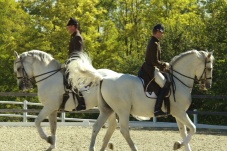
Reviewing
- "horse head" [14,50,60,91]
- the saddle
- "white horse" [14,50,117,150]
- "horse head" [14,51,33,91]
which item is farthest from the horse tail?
"horse head" [14,51,33,91]

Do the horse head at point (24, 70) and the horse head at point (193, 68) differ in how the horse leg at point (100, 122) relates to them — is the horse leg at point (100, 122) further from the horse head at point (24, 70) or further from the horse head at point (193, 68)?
the horse head at point (24, 70)

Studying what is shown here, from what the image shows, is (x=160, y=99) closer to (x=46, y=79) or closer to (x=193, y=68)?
(x=193, y=68)

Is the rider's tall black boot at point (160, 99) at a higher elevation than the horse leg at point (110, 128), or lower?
higher

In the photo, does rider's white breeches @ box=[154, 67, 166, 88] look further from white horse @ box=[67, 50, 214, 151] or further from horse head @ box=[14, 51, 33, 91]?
horse head @ box=[14, 51, 33, 91]

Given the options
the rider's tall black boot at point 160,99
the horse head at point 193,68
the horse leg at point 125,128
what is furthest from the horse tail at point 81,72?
the horse head at point 193,68

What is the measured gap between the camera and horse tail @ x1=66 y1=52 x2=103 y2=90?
442 inches

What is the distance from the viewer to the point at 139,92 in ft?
35.9

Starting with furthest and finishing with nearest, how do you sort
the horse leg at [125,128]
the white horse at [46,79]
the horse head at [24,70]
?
the horse head at [24,70] < the white horse at [46,79] < the horse leg at [125,128]

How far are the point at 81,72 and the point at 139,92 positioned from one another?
1.24 meters

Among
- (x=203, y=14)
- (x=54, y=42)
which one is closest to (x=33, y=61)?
(x=54, y=42)

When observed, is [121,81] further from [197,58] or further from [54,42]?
[54,42]

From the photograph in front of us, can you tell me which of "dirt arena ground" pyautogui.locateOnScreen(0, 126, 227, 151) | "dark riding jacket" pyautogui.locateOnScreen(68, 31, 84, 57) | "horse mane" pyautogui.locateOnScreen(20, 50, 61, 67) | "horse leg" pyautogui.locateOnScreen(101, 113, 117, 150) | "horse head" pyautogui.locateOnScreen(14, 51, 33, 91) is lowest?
"dirt arena ground" pyautogui.locateOnScreen(0, 126, 227, 151)

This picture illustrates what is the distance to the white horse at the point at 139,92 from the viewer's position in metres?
10.8

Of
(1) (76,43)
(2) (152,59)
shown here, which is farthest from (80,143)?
(2) (152,59)
